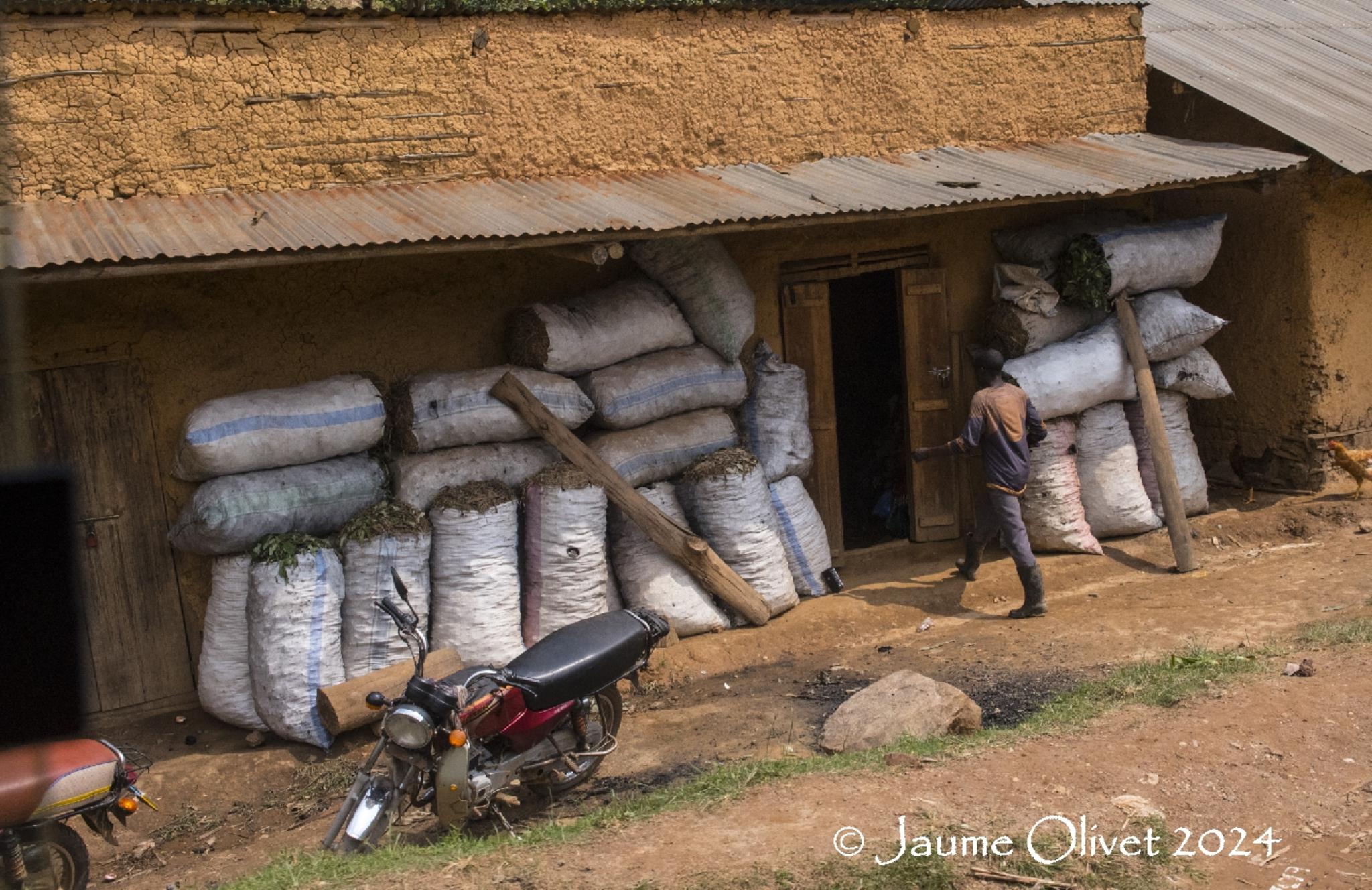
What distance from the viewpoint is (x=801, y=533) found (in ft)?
27.7

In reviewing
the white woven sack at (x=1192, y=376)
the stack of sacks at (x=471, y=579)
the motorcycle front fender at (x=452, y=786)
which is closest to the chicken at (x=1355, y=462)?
the white woven sack at (x=1192, y=376)

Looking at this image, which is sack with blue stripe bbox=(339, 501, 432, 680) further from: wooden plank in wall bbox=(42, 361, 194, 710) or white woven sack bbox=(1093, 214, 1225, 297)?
white woven sack bbox=(1093, 214, 1225, 297)

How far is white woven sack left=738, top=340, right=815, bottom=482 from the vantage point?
8555 millimetres

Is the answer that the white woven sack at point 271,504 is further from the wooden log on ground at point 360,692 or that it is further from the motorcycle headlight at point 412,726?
the motorcycle headlight at point 412,726

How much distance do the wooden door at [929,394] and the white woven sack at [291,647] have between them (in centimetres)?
456

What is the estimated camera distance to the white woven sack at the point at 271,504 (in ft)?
21.5

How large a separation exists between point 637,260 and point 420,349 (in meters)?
1.48

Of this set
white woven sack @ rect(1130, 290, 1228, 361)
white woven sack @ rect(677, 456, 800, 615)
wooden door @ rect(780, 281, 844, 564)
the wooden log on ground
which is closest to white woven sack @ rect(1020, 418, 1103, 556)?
white woven sack @ rect(1130, 290, 1228, 361)

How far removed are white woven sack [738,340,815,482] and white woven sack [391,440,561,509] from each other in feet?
5.07

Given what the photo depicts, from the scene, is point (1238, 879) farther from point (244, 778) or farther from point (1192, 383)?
point (1192, 383)

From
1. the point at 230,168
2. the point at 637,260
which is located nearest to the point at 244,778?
the point at 230,168

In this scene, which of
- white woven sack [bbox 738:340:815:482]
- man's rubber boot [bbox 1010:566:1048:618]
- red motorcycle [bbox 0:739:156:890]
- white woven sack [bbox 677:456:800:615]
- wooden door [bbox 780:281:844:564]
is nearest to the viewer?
red motorcycle [bbox 0:739:156:890]

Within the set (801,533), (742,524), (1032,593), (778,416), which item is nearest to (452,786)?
(742,524)

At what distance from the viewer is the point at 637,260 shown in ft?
26.7
